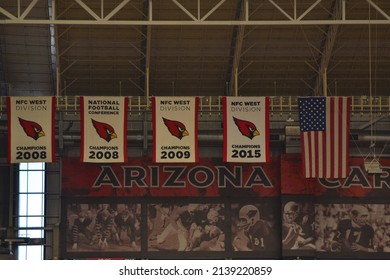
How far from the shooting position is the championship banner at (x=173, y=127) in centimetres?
2980

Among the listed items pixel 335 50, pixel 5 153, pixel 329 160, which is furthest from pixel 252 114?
pixel 5 153

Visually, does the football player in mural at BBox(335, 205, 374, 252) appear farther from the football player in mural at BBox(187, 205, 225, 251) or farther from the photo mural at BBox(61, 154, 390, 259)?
the football player in mural at BBox(187, 205, 225, 251)

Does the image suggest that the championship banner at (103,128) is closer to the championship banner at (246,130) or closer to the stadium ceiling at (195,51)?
the stadium ceiling at (195,51)

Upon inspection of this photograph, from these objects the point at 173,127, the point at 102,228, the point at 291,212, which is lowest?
the point at 102,228

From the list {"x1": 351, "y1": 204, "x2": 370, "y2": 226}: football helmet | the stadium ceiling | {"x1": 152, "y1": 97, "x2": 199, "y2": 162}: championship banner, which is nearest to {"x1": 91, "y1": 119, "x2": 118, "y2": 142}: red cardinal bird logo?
{"x1": 152, "y1": 97, "x2": 199, "y2": 162}: championship banner

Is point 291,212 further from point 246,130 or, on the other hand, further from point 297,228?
point 246,130

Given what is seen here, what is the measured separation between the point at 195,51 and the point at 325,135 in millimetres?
7241

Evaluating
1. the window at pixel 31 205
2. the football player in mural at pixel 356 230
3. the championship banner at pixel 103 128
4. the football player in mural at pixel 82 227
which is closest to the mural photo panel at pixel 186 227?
the football player in mural at pixel 82 227

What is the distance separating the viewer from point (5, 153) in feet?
112

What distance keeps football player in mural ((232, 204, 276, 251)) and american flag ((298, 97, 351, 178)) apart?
14.8 feet

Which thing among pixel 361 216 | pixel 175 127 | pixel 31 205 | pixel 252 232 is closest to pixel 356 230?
pixel 361 216

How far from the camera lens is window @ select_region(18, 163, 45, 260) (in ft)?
112

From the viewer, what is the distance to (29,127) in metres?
29.7

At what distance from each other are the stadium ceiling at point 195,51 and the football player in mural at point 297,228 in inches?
217
